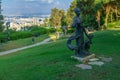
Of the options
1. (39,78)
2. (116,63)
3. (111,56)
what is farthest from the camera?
(111,56)

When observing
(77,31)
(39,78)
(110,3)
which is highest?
(110,3)

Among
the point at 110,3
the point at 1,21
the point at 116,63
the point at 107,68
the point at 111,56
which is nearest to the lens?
the point at 107,68

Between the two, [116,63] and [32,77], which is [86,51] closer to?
[116,63]

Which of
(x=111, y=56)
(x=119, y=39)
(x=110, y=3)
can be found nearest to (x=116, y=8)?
(x=110, y=3)

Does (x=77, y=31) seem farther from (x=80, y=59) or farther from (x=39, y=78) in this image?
(x=39, y=78)

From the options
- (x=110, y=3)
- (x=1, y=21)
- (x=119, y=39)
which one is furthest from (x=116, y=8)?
(x=119, y=39)

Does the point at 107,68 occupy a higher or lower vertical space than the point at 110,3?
lower

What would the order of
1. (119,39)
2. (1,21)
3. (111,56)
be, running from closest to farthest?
1. (111,56)
2. (119,39)
3. (1,21)

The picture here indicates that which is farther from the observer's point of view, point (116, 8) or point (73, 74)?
point (116, 8)

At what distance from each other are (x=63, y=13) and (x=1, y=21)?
3221 cm

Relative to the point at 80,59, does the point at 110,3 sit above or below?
above

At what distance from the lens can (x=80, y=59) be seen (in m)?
12.5

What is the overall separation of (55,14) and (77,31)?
74557 mm

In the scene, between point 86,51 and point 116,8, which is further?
point 116,8
